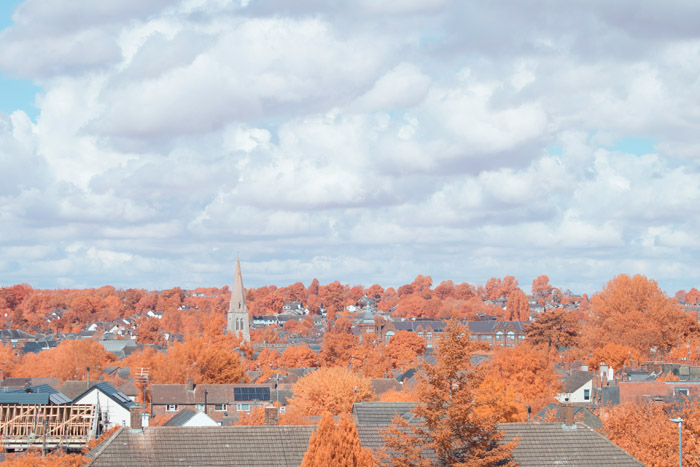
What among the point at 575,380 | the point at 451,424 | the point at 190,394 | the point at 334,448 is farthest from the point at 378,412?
the point at 575,380

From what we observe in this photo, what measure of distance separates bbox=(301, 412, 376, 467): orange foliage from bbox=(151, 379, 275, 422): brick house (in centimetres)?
4578

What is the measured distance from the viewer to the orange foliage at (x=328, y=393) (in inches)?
2773

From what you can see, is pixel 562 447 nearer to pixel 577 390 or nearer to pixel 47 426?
pixel 47 426

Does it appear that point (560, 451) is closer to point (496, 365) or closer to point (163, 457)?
point (163, 457)

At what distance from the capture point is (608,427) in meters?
53.0

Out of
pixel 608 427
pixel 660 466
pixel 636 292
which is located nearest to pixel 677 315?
pixel 636 292

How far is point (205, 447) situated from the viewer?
3738 cm

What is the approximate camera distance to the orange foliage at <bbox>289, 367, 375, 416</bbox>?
231 feet

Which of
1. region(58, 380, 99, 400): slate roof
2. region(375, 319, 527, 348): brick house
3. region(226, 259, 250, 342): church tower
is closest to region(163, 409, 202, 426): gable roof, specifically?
region(58, 380, 99, 400): slate roof

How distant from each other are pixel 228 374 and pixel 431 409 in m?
65.4

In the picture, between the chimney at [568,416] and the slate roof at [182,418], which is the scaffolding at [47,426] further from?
the chimney at [568,416]

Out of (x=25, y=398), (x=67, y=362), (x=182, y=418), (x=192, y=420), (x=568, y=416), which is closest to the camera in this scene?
(x=568, y=416)

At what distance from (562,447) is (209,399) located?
45.6 m

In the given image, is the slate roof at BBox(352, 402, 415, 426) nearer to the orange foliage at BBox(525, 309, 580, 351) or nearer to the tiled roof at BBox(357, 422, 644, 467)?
the tiled roof at BBox(357, 422, 644, 467)
